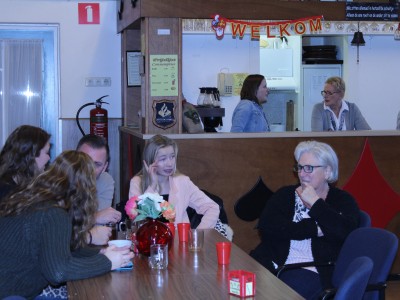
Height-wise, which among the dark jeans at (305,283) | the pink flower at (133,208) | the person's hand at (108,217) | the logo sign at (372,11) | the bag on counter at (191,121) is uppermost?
the logo sign at (372,11)

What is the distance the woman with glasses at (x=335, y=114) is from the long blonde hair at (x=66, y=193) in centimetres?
391

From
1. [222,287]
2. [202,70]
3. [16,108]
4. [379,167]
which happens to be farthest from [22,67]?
[222,287]

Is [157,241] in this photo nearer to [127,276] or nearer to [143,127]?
[127,276]

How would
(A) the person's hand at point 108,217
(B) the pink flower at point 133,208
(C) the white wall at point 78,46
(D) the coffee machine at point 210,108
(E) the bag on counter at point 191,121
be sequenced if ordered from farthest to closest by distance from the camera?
(C) the white wall at point 78,46, (D) the coffee machine at point 210,108, (E) the bag on counter at point 191,121, (A) the person's hand at point 108,217, (B) the pink flower at point 133,208

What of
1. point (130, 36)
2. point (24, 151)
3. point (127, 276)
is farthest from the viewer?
point (130, 36)

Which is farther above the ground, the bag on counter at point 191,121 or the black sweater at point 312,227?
the bag on counter at point 191,121

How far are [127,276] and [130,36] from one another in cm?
503

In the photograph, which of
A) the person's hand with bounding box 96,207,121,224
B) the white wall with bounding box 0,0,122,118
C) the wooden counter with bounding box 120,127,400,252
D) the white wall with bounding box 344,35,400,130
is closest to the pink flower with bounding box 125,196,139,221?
the person's hand with bounding box 96,207,121,224

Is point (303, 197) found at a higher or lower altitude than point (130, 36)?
lower

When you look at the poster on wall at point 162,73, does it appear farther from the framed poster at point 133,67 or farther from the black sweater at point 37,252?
the black sweater at point 37,252

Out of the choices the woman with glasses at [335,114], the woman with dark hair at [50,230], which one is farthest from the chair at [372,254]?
the woman with glasses at [335,114]

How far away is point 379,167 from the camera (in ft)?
20.4

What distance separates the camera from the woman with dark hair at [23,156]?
3.74m

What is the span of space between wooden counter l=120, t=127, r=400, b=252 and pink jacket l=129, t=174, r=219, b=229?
55.3 inches
